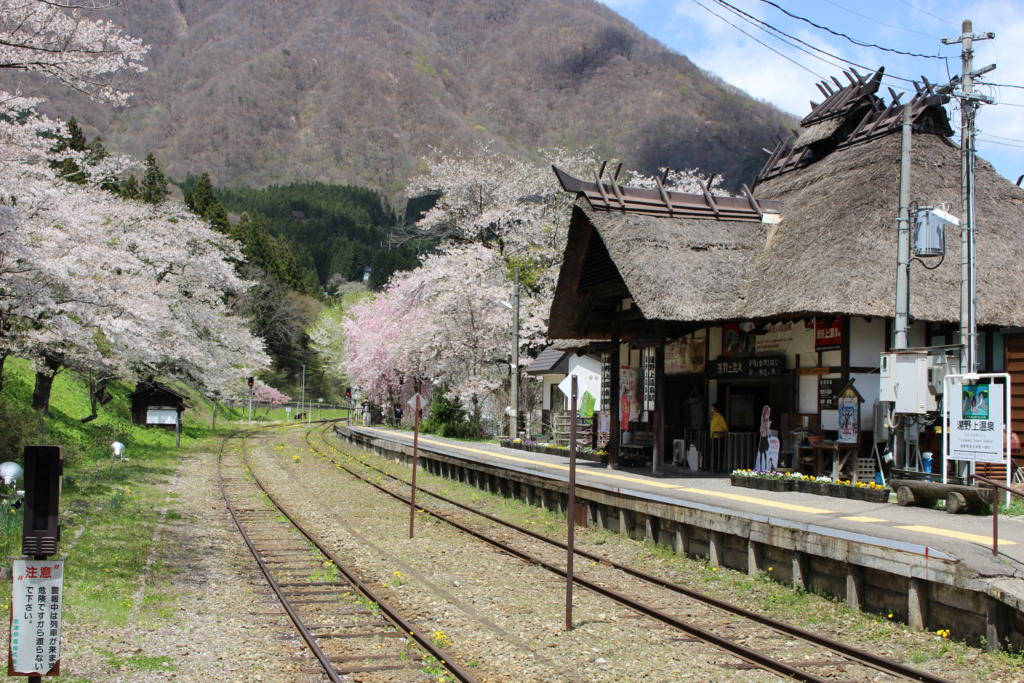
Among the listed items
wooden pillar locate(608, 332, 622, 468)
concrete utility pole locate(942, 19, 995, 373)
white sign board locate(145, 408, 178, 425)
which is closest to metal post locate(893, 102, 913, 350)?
concrete utility pole locate(942, 19, 995, 373)

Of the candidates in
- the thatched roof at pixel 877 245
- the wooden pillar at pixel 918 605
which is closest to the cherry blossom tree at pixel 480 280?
the thatched roof at pixel 877 245

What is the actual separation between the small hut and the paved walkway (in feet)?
73.6

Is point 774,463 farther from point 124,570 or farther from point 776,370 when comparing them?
point 124,570

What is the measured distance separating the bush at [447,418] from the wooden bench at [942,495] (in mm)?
23849

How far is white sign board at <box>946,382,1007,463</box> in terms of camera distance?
10.6 m

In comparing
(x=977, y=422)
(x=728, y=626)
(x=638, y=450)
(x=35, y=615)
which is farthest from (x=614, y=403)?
(x=35, y=615)

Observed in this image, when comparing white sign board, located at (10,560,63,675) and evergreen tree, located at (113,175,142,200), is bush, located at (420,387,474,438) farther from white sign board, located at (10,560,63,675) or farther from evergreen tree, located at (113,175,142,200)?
white sign board, located at (10,560,63,675)

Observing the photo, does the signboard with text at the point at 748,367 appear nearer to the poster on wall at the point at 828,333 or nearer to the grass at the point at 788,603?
the poster on wall at the point at 828,333

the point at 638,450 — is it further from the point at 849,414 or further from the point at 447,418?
the point at 447,418

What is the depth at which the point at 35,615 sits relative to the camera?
15.7 ft

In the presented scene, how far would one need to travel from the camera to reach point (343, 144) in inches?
6663

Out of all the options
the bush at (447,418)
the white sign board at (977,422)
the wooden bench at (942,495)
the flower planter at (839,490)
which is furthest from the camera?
the bush at (447,418)

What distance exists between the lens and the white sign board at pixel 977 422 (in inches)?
418

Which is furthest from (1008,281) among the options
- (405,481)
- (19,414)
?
(19,414)
